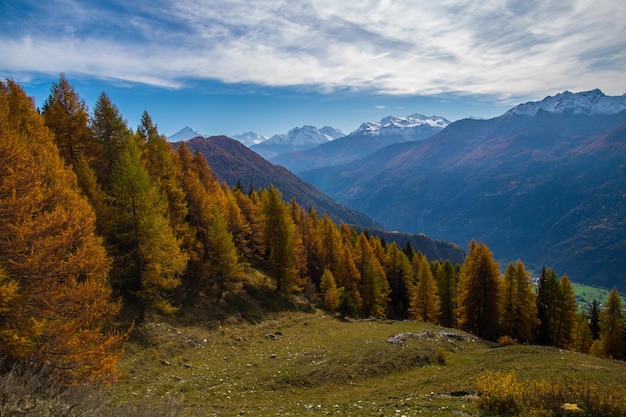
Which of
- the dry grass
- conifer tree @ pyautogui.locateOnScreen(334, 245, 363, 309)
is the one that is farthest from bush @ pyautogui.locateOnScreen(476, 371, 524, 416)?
conifer tree @ pyautogui.locateOnScreen(334, 245, 363, 309)

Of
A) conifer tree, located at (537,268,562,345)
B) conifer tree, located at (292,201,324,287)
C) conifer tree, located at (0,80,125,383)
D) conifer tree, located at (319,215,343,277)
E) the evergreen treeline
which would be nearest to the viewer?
conifer tree, located at (0,80,125,383)

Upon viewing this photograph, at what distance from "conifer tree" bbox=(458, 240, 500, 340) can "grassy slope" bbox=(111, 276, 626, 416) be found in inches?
644

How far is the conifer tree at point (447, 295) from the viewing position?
62.5 m

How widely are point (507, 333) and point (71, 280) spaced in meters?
55.4

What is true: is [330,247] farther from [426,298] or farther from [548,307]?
[548,307]

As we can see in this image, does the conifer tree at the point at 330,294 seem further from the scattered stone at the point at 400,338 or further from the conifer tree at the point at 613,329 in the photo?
the conifer tree at the point at 613,329

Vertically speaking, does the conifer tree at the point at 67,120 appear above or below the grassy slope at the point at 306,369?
above

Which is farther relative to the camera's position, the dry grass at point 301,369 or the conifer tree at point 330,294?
the conifer tree at point 330,294

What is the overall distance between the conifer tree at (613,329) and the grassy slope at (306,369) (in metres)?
30.8

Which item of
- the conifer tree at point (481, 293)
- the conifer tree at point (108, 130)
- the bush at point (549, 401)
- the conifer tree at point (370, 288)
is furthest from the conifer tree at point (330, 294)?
the bush at point (549, 401)

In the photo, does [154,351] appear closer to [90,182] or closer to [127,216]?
[127,216]

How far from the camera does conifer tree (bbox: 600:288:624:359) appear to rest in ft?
165

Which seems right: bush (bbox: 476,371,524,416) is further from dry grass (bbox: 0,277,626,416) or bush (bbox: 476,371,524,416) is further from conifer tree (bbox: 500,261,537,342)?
conifer tree (bbox: 500,261,537,342)

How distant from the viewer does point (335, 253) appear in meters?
60.5
